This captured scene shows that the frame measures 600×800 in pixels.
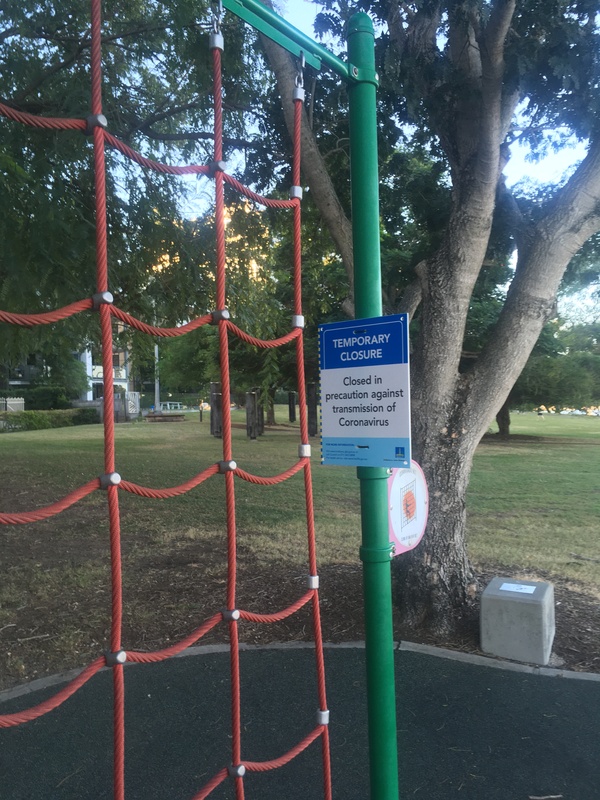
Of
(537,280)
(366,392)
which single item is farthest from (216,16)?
(537,280)

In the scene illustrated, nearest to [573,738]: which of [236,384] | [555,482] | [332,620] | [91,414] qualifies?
[332,620]

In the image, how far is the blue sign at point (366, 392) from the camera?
1954 millimetres

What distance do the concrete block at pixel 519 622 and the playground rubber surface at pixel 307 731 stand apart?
22 centimetres

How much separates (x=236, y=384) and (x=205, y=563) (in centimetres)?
1707

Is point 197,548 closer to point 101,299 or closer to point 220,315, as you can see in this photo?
point 220,315

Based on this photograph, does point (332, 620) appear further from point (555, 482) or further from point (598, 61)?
point (555, 482)

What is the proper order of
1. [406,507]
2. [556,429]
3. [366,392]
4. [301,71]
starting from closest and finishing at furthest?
1. [366,392]
2. [301,71]
3. [406,507]
4. [556,429]

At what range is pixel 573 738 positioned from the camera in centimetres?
311

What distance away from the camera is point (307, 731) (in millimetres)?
3213

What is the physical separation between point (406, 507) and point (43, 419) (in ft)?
96.6

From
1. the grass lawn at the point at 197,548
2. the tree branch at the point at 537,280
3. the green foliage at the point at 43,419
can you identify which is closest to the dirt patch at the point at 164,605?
the grass lawn at the point at 197,548

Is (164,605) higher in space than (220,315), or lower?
lower

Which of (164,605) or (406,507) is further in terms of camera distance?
(164,605)

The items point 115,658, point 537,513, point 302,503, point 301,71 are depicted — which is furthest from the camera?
point 302,503
